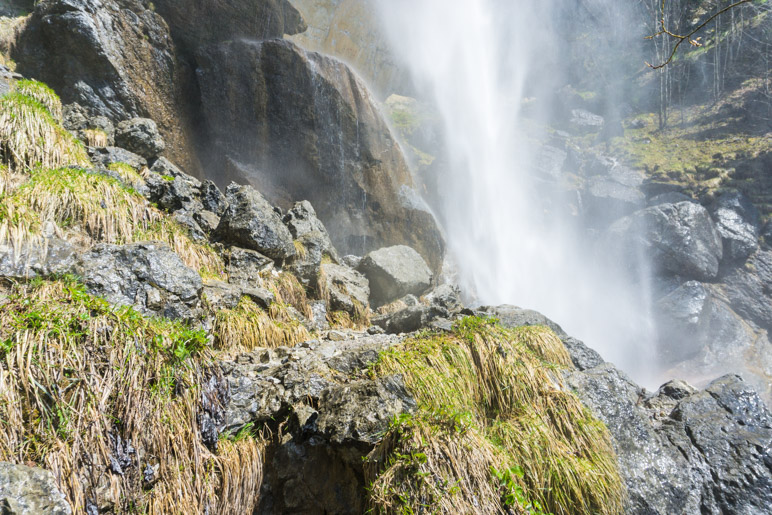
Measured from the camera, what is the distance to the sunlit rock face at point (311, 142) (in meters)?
9.86

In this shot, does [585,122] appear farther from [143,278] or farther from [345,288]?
[143,278]

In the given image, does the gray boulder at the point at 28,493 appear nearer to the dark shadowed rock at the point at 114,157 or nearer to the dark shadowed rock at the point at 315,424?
the dark shadowed rock at the point at 315,424

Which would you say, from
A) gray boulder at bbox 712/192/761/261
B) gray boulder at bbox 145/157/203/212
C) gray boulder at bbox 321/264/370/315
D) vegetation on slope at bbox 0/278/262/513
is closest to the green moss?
gray boulder at bbox 145/157/203/212

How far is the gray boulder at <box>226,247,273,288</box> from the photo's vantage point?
18.2 ft

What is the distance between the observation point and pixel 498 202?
57.2ft

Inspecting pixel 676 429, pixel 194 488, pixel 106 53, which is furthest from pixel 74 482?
pixel 106 53

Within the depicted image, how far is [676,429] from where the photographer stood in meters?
3.70

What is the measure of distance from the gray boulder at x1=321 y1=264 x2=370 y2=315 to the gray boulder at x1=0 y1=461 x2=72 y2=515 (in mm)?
5143

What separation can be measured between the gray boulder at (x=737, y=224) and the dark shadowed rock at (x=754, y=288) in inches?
18.5

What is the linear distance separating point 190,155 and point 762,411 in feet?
37.3

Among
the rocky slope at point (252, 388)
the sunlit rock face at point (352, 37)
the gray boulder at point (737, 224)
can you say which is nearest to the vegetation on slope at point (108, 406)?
the rocky slope at point (252, 388)

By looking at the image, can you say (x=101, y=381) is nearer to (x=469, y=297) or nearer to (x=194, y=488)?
(x=194, y=488)

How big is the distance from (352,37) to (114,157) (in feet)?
48.2

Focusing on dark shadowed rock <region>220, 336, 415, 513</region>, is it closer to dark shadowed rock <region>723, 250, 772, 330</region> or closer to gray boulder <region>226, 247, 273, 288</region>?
gray boulder <region>226, 247, 273, 288</region>
